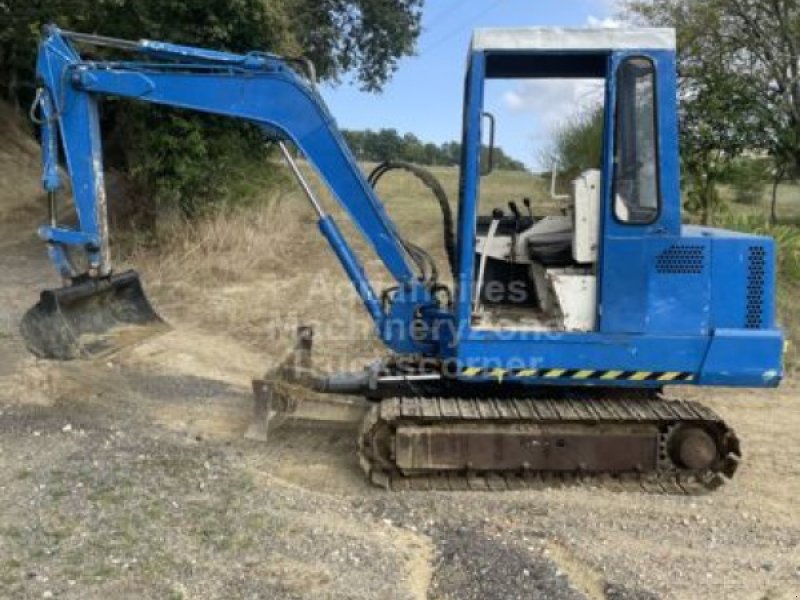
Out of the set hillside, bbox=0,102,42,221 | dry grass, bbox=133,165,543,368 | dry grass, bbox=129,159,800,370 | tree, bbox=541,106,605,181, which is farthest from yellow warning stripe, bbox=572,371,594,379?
hillside, bbox=0,102,42,221

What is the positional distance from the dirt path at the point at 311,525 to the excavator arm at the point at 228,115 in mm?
1009

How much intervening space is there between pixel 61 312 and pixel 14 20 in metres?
9.63

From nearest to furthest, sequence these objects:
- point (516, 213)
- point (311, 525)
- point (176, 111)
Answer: point (311, 525), point (516, 213), point (176, 111)

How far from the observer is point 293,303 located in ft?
36.4

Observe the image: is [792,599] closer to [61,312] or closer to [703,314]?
[703,314]

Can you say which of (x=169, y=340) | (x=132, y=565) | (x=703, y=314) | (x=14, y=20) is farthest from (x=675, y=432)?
(x=14, y=20)

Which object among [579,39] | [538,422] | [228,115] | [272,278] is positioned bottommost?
[538,422]

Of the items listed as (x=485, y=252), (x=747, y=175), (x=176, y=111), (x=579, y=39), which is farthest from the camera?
(x=747, y=175)

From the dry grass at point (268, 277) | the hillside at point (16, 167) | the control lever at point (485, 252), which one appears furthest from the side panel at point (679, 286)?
the hillside at point (16, 167)

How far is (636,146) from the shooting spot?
5.18 metres

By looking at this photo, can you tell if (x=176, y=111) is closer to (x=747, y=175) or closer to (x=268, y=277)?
(x=268, y=277)

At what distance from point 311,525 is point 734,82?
11202 millimetres

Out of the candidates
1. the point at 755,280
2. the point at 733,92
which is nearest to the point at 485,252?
the point at 755,280

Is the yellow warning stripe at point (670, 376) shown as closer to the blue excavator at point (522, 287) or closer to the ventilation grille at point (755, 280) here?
the blue excavator at point (522, 287)
